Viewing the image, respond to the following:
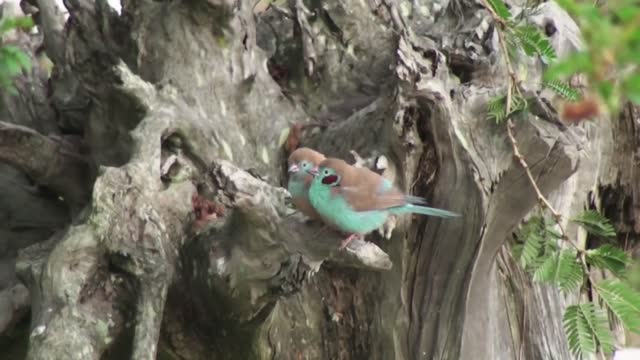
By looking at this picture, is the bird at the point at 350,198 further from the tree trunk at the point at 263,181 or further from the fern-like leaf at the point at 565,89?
the fern-like leaf at the point at 565,89

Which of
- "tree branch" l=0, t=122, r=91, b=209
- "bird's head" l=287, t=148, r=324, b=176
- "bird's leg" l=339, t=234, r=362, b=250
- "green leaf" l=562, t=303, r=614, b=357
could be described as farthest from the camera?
"tree branch" l=0, t=122, r=91, b=209

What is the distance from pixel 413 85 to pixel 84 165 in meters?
1.36

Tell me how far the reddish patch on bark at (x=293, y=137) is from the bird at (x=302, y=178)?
578 millimetres

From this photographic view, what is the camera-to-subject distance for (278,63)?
3740 millimetres

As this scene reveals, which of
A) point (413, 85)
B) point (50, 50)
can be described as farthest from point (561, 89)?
point (50, 50)

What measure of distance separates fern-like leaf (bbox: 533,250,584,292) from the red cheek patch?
0.57 m

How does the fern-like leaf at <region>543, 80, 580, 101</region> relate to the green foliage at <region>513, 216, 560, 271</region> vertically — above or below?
above

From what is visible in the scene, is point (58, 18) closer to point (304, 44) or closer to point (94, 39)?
point (94, 39)

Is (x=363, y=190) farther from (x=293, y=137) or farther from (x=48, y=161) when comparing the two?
(x=48, y=161)

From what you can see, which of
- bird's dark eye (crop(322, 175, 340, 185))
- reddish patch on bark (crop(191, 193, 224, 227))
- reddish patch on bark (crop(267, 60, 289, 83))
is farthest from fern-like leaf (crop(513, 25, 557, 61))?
reddish patch on bark (crop(267, 60, 289, 83))

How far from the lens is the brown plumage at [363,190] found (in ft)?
8.30

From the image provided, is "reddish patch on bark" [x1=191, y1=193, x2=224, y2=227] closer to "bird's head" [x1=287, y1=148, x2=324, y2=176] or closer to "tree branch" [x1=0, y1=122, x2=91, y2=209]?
"bird's head" [x1=287, y1=148, x2=324, y2=176]

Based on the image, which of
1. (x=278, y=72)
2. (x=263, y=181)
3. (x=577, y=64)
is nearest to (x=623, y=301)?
(x=263, y=181)

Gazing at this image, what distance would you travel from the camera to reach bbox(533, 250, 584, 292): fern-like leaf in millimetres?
2361
